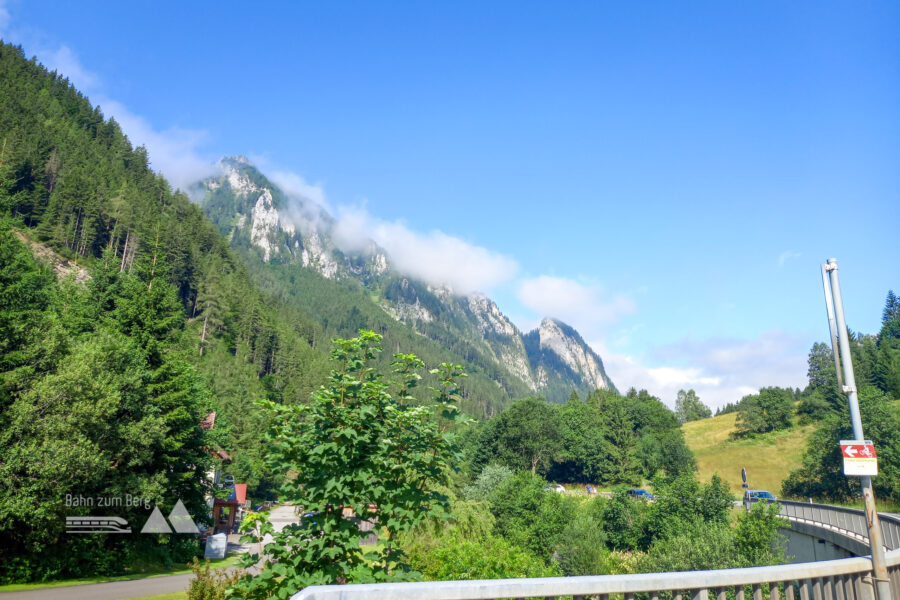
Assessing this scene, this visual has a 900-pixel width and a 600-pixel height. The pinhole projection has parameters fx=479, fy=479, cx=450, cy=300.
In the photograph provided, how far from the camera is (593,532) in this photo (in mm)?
49969

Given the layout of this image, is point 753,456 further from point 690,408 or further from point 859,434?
point 859,434

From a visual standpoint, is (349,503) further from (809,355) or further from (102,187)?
(809,355)

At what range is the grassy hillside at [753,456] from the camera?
92000mm

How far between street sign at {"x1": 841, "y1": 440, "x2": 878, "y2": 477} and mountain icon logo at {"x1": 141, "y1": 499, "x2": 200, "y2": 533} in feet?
116

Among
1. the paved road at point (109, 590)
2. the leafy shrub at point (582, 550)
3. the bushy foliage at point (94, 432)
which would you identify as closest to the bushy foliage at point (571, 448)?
the leafy shrub at point (582, 550)

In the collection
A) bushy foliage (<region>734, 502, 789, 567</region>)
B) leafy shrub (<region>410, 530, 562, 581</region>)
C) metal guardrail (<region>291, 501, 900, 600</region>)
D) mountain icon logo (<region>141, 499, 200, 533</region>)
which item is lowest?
bushy foliage (<region>734, 502, 789, 567</region>)

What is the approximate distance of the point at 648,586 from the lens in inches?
133

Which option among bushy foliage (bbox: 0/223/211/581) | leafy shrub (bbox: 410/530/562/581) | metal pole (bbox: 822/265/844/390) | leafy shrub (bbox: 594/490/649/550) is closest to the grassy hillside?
leafy shrub (bbox: 594/490/649/550)

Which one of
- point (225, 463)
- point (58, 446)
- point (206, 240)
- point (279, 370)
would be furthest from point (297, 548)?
point (206, 240)

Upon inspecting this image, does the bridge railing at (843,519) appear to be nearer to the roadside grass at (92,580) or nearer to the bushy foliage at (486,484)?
the roadside grass at (92,580)

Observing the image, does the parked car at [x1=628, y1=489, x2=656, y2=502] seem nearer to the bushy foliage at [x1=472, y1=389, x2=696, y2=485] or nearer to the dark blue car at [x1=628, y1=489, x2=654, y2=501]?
the dark blue car at [x1=628, y1=489, x2=654, y2=501]

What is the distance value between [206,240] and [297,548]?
450 ft

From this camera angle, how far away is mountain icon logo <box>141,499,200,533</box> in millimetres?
30312

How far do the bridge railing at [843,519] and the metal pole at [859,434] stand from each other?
13.2 m
